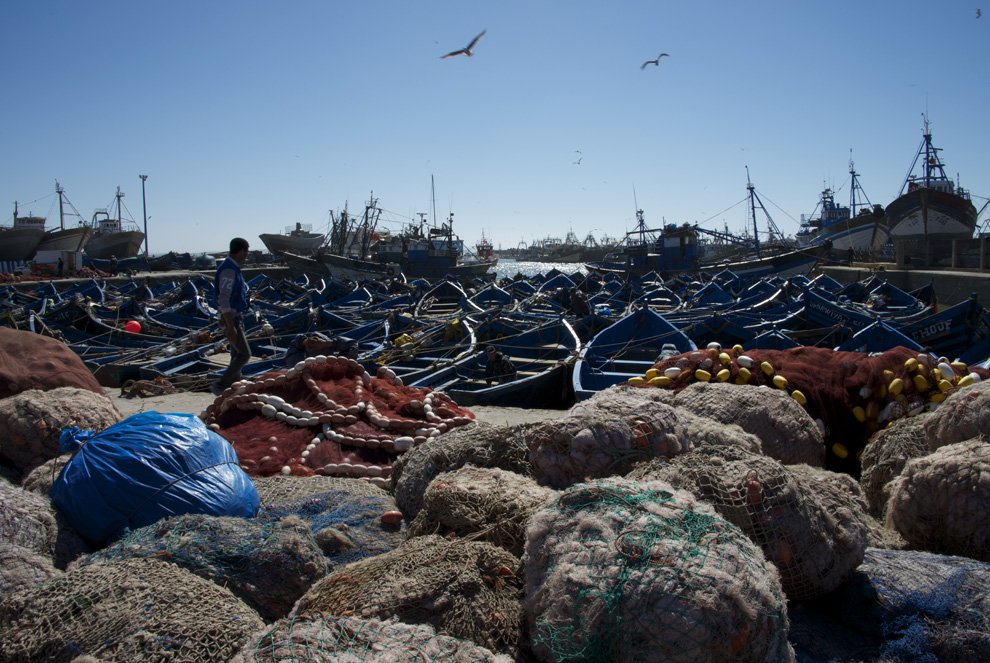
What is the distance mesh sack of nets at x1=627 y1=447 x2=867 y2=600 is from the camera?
271 cm

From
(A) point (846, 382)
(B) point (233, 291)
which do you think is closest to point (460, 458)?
(A) point (846, 382)

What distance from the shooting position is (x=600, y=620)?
2064 millimetres

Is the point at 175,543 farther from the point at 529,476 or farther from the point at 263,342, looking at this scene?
the point at 263,342

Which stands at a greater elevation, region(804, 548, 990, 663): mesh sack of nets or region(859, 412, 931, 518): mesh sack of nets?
region(859, 412, 931, 518): mesh sack of nets

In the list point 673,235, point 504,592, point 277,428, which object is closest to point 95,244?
point 673,235

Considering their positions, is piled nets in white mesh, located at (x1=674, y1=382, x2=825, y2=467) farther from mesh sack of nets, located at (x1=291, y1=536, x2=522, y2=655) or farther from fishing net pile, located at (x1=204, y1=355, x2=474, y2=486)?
mesh sack of nets, located at (x1=291, y1=536, x2=522, y2=655)

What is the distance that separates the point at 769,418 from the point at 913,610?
1.67 m

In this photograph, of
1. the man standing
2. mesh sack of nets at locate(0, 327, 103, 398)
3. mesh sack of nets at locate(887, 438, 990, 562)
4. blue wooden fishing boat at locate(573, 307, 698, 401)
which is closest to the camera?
mesh sack of nets at locate(887, 438, 990, 562)

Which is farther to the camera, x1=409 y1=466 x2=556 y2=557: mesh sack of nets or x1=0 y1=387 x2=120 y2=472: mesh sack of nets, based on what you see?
x1=0 y1=387 x2=120 y2=472: mesh sack of nets

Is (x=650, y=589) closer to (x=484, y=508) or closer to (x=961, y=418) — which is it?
(x=484, y=508)

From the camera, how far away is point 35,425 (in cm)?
415

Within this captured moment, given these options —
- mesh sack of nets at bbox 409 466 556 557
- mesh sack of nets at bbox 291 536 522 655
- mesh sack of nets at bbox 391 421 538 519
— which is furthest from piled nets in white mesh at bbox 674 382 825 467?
mesh sack of nets at bbox 291 536 522 655

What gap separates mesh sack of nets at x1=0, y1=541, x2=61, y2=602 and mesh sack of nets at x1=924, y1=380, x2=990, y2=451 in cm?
428

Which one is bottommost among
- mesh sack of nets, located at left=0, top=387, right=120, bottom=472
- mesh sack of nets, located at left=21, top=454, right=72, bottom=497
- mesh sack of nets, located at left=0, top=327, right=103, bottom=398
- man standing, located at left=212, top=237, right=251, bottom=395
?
mesh sack of nets, located at left=21, top=454, right=72, bottom=497
